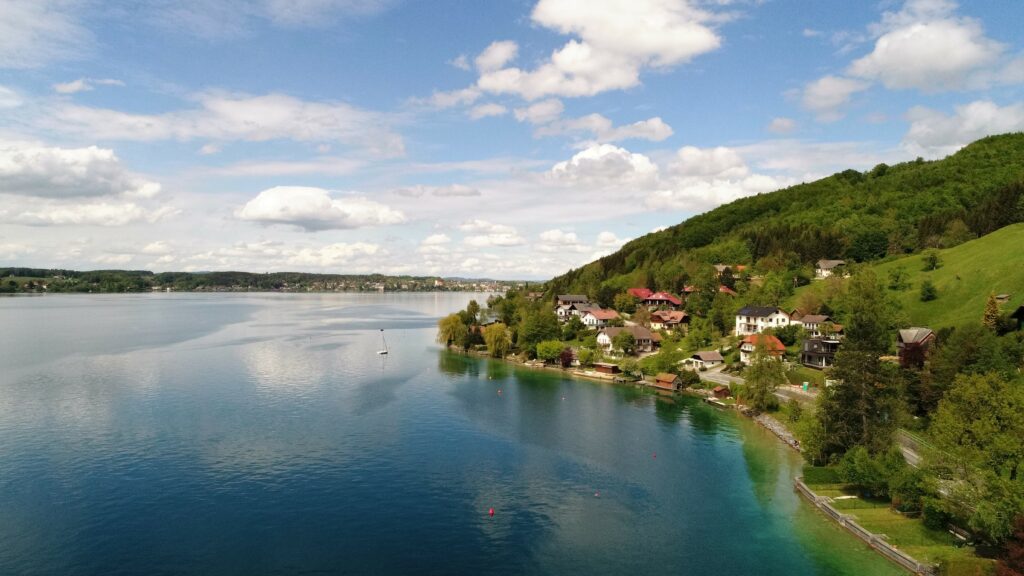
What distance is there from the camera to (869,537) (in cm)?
3147

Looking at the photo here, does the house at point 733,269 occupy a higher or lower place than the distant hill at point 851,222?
lower

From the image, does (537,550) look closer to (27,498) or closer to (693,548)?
(693,548)

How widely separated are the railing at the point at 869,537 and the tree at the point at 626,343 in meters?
53.4

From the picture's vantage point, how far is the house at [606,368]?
8588 cm

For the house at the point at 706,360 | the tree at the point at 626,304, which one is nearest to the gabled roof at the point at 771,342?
the house at the point at 706,360

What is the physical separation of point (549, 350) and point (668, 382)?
23834mm

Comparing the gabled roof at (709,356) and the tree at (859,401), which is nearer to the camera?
the tree at (859,401)

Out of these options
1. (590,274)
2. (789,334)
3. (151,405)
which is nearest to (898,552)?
(789,334)

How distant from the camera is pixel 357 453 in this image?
4741 cm

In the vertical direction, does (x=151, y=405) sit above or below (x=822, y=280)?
below

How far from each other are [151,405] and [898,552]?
67.4 m

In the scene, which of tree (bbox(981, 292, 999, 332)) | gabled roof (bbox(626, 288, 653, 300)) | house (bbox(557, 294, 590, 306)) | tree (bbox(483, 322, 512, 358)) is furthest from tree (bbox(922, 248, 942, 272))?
tree (bbox(483, 322, 512, 358))

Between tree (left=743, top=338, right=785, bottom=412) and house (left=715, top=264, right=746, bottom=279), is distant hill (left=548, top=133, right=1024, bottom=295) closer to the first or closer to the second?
house (left=715, top=264, right=746, bottom=279)

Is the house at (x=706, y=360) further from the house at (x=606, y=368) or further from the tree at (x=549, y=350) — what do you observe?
the tree at (x=549, y=350)
